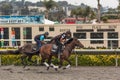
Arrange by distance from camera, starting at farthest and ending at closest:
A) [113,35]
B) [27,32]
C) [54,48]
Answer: [27,32]
[113,35]
[54,48]

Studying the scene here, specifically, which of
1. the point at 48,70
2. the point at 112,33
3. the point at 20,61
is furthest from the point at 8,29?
the point at 48,70

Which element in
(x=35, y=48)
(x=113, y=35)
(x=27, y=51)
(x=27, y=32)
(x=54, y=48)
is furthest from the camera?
(x=27, y=32)

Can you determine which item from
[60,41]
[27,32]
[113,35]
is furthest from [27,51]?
[27,32]

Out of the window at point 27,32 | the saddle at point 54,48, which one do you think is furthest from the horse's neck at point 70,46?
the window at point 27,32

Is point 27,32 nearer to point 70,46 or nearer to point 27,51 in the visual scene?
point 27,51

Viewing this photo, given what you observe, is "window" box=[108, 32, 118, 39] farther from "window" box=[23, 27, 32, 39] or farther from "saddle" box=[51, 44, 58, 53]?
"saddle" box=[51, 44, 58, 53]

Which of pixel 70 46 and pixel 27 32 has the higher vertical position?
pixel 70 46

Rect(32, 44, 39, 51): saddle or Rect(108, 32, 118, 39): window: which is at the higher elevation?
Rect(32, 44, 39, 51): saddle

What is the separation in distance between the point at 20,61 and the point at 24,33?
14649 mm

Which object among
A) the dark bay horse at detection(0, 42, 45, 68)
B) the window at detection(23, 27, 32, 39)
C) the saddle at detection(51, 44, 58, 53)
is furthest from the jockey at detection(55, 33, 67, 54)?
the window at detection(23, 27, 32, 39)

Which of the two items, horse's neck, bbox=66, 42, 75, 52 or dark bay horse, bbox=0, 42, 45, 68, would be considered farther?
dark bay horse, bbox=0, 42, 45, 68

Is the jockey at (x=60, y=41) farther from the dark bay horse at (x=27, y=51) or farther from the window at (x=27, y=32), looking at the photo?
the window at (x=27, y=32)

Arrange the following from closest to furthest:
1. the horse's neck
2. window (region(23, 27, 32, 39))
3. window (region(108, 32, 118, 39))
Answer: the horse's neck
window (region(108, 32, 118, 39))
window (region(23, 27, 32, 39))

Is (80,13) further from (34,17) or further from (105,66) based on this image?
(105,66)
